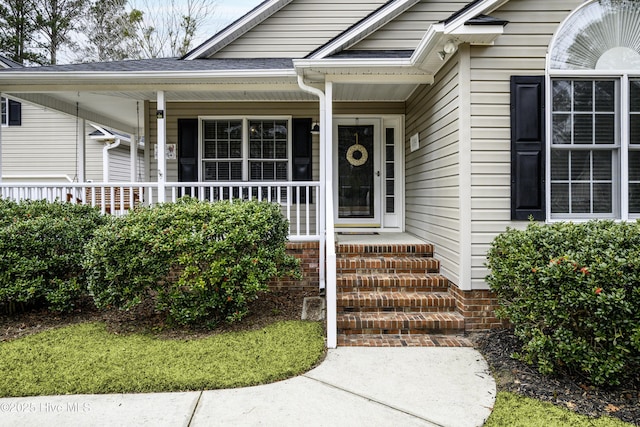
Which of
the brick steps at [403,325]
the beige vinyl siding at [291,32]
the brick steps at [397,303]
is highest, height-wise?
the beige vinyl siding at [291,32]

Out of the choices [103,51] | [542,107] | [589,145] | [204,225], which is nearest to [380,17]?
[542,107]

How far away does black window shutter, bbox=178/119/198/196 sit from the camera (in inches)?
282

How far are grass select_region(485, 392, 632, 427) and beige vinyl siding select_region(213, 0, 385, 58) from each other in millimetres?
6775

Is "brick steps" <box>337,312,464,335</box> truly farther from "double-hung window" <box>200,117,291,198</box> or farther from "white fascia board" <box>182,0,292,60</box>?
"white fascia board" <box>182,0,292,60</box>

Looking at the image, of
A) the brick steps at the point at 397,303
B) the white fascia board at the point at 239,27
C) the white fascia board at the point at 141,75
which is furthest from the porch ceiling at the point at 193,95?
the brick steps at the point at 397,303

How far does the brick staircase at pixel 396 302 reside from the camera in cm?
414

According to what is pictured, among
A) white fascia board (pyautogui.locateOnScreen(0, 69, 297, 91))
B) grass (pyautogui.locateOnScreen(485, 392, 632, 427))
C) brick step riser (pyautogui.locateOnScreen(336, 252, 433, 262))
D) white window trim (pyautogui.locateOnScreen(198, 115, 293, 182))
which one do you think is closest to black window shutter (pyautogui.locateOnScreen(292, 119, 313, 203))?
white window trim (pyautogui.locateOnScreen(198, 115, 293, 182))

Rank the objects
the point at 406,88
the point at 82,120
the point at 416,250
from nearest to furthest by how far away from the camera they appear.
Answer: the point at 416,250, the point at 406,88, the point at 82,120

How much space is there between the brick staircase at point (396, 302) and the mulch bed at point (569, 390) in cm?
64

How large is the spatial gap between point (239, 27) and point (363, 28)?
2.73 metres

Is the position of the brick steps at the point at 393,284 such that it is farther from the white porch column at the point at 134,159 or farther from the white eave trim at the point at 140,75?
the white porch column at the point at 134,159

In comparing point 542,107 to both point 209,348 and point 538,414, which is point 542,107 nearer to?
point 538,414

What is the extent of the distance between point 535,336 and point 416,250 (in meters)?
2.15

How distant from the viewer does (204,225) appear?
168 inches
